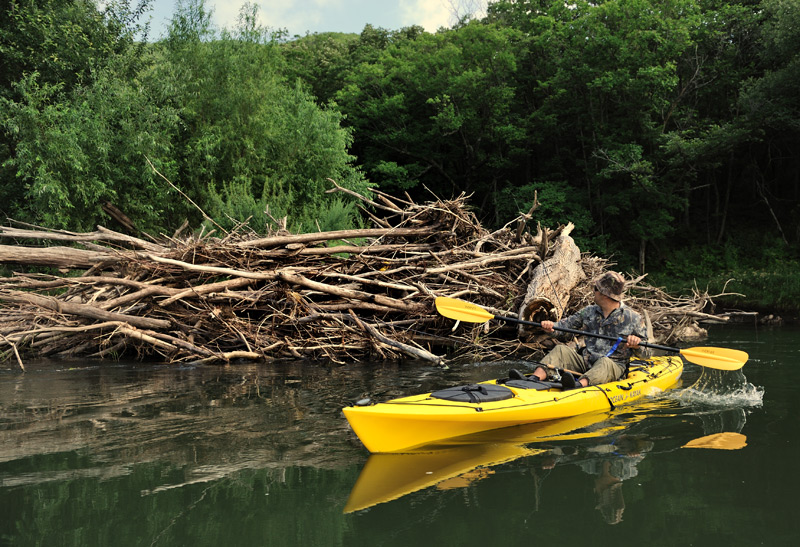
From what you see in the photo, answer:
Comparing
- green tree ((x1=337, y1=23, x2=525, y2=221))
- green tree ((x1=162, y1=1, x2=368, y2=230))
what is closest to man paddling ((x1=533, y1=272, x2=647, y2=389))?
green tree ((x1=162, y1=1, x2=368, y2=230))

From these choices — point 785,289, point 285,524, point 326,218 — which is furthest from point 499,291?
point 785,289

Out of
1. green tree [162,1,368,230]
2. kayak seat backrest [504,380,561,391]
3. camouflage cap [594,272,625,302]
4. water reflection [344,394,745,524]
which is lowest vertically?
water reflection [344,394,745,524]

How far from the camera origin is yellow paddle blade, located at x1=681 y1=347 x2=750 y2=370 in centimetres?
626

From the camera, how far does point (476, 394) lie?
4973 mm

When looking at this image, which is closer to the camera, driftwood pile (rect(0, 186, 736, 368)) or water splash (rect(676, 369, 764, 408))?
water splash (rect(676, 369, 764, 408))

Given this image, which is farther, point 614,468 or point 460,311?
point 460,311

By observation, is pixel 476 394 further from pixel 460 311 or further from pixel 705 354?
pixel 705 354

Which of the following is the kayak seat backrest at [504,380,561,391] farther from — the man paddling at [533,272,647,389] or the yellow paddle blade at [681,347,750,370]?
the yellow paddle blade at [681,347,750,370]

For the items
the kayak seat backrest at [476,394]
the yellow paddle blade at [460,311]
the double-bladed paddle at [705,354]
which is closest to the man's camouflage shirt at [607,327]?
the double-bladed paddle at [705,354]

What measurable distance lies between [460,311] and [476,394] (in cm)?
216

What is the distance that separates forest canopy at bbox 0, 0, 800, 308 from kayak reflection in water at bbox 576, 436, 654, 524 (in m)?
9.94

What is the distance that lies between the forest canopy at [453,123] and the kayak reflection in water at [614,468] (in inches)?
391

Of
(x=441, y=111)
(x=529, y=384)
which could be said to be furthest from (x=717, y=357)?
(x=441, y=111)

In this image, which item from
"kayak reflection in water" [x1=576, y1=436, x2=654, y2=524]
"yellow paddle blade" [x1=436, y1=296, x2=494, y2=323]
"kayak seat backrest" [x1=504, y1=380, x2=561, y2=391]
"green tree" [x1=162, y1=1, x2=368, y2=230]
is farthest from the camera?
"green tree" [x1=162, y1=1, x2=368, y2=230]
